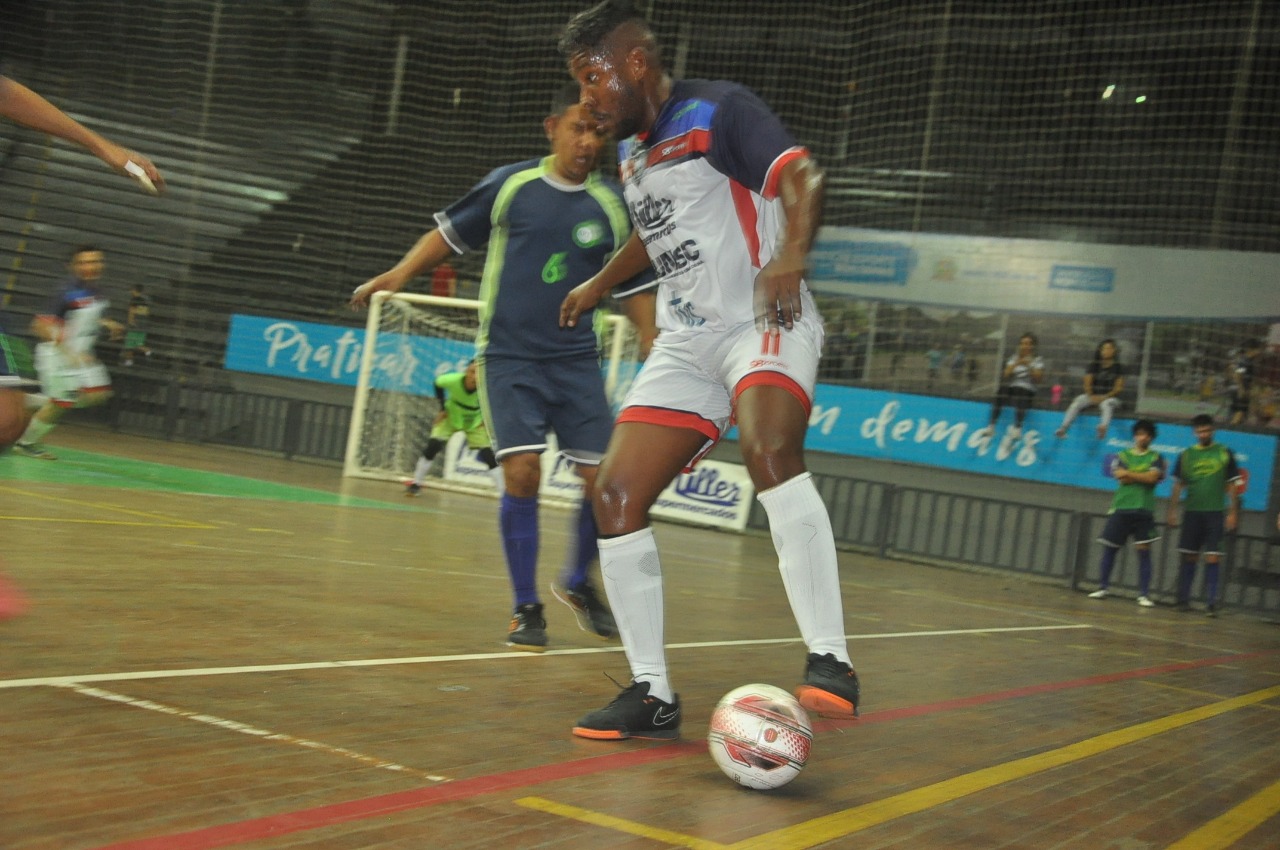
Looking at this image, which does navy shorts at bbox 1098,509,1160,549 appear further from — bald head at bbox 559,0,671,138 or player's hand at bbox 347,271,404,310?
bald head at bbox 559,0,671,138

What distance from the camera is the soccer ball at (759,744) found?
309 centimetres

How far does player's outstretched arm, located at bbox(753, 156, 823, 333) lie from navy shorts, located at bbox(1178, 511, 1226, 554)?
37.9ft

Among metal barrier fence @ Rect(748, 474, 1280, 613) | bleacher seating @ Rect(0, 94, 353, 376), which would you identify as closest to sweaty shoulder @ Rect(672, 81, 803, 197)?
metal barrier fence @ Rect(748, 474, 1280, 613)

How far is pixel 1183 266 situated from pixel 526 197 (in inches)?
465

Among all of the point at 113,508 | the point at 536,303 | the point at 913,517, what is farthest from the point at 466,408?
the point at 536,303

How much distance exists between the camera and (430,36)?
74.7 feet

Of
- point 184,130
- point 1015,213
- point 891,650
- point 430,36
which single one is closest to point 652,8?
point 430,36

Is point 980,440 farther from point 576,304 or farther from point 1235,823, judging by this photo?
point 1235,823

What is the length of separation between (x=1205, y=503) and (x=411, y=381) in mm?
10360

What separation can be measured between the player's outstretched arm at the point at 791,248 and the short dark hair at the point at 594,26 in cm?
69

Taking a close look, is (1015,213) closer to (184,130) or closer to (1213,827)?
(184,130)

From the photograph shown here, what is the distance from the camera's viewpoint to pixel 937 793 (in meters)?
3.28

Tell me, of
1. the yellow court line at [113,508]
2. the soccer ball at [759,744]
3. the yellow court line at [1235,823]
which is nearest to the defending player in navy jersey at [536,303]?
the soccer ball at [759,744]

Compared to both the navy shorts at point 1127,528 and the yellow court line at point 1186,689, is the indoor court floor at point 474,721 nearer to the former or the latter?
the yellow court line at point 1186,689
